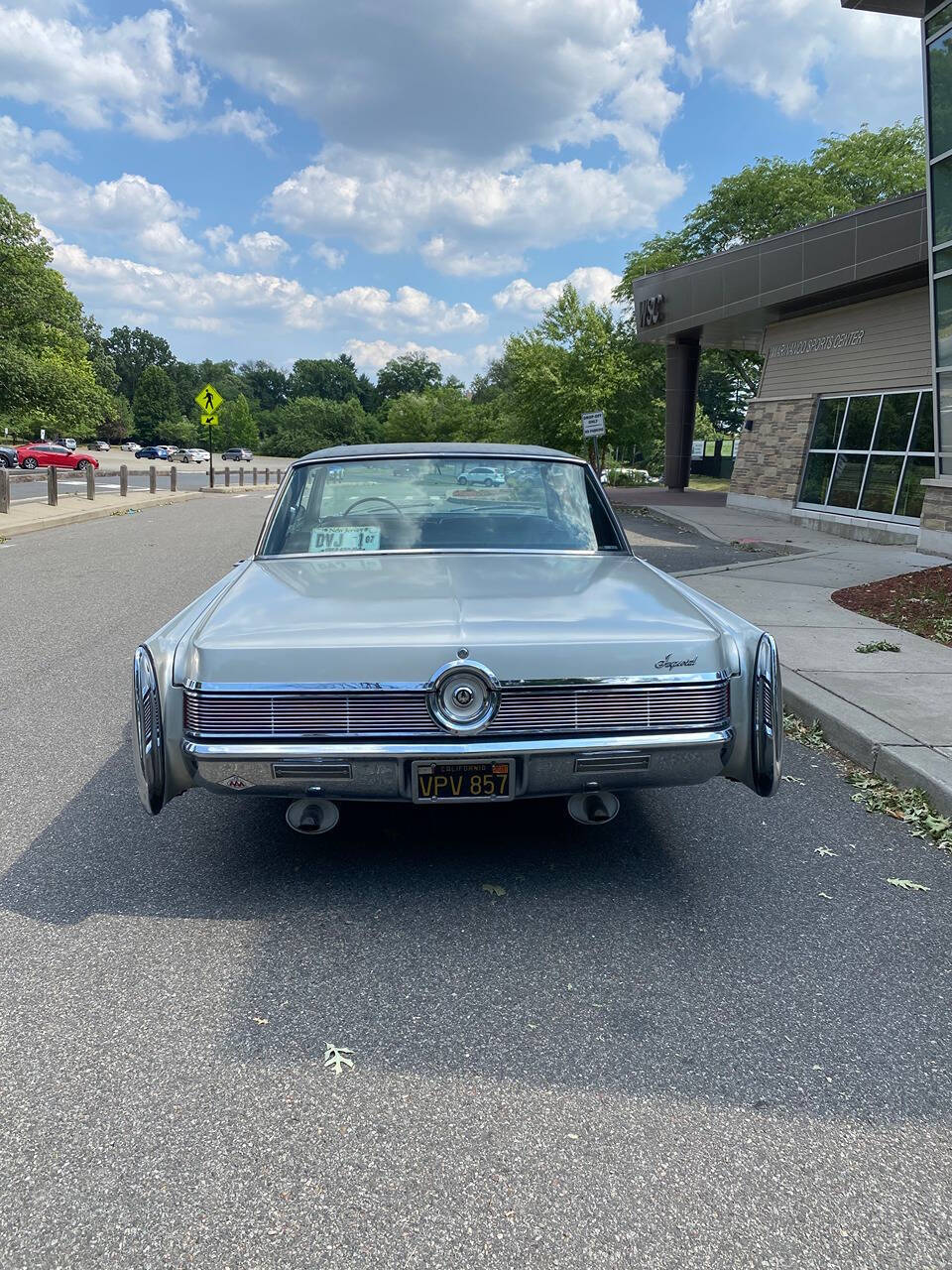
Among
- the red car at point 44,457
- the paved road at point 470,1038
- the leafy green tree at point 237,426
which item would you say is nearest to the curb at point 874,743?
the paved road at point 470,1038

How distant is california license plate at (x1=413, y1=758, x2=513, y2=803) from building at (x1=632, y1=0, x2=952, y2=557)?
40.5 ft

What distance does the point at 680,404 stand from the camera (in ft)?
112

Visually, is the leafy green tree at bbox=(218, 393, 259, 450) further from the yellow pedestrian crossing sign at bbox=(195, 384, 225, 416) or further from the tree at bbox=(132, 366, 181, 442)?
the yellow pedestrian crossing sign at bbox=(195, 384, 225, 416)

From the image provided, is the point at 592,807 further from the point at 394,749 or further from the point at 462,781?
the point at 394,749

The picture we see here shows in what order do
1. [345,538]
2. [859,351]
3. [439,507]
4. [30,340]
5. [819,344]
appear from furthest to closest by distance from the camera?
[30,340] < [819,344] < [859,351] < [439,507] < [345,538]

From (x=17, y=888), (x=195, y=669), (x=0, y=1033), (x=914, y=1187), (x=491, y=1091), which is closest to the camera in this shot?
(x=914, y=1187)

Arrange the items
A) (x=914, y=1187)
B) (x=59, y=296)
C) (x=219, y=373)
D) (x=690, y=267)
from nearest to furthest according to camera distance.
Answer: (x=914, y=1187)
(x=690, y=267)
(x=59, y=296)
(x=219, y=373)

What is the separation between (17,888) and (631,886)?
2.24 meters

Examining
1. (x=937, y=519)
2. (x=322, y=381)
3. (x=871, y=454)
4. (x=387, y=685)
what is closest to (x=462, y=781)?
(x=387, y=685)

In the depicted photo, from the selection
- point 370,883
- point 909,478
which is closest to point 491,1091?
point 370,883

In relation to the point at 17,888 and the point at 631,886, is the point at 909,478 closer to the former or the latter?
the point at 631,886

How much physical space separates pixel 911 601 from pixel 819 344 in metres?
13.7

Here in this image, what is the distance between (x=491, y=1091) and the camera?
2.42 m

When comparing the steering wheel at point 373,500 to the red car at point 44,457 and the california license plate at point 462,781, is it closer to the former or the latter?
the california license plate at point 462,781
